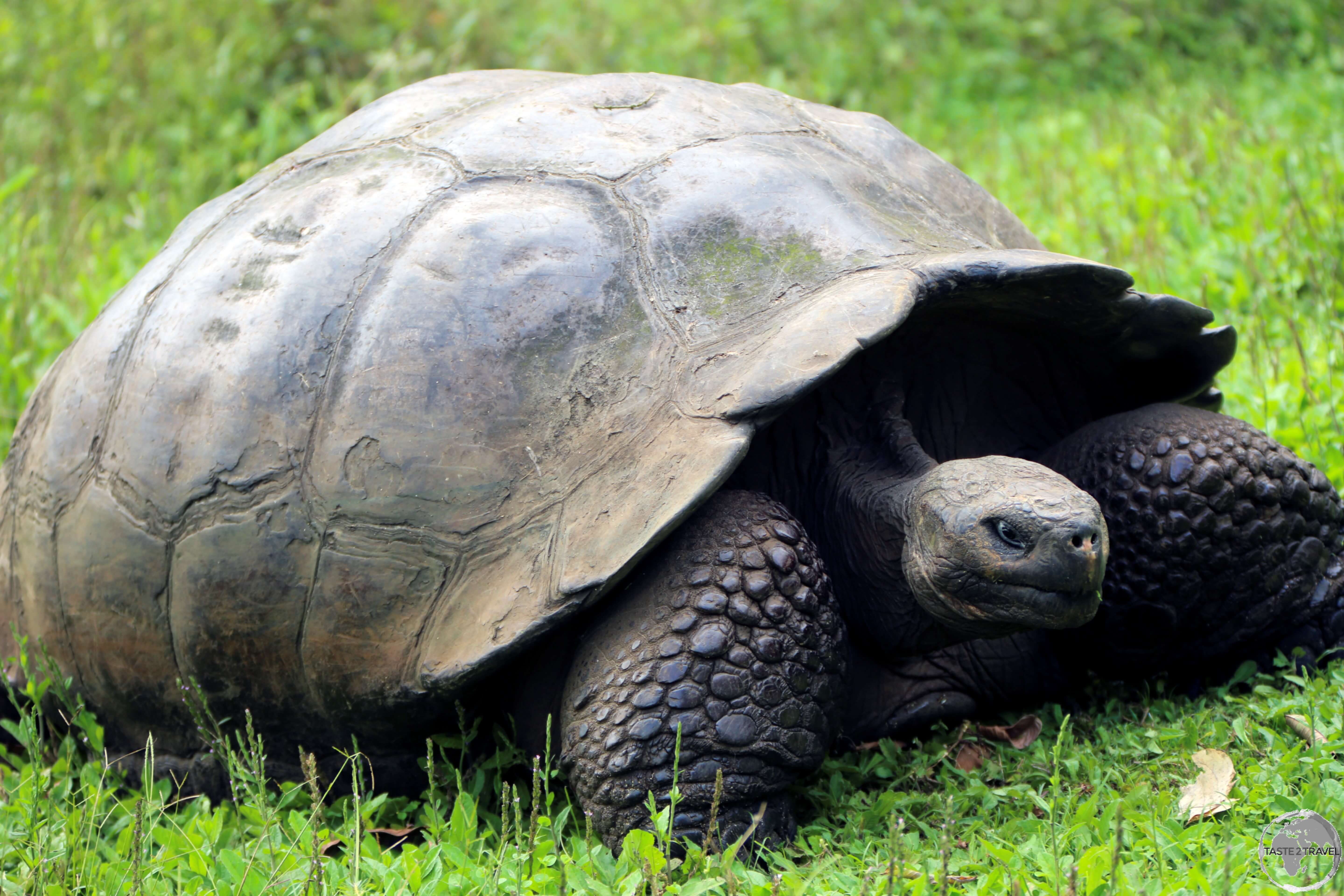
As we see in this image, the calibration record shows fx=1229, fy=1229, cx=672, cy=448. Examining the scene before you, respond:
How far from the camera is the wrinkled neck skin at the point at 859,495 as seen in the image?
104 inches

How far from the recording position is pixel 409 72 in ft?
24.4

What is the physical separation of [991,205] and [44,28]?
21.5 feet

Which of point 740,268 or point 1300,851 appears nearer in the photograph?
point 1300,851

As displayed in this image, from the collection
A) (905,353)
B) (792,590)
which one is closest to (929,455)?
(905,353)

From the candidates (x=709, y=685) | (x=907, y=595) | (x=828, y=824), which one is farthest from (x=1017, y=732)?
(x=709, y=685)

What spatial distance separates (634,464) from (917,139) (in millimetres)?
6033

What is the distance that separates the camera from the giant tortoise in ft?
7.58

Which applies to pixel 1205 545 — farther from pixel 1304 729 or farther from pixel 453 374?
pixel 453 374

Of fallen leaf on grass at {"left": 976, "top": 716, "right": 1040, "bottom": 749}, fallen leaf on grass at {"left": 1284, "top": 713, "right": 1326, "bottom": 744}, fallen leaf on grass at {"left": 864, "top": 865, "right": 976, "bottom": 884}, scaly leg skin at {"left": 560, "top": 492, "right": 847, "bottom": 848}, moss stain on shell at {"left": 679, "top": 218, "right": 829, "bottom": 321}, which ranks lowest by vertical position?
fallen leaf on grass at {"left": 976, "top": 716, "right": 1040, "bottom": 749}

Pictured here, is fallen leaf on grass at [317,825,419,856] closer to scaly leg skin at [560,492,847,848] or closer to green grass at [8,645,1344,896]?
green grass at [8,645,1344,896]

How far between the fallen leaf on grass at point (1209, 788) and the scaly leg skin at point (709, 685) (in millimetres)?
673

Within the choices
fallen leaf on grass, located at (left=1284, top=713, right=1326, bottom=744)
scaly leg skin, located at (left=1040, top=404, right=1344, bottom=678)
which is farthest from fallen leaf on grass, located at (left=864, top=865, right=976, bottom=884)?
scaly leg skin, located at (left=1040, top=404, right=1344, bottom=678)

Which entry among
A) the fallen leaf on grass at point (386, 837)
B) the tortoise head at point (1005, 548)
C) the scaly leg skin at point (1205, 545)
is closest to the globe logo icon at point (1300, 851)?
the tortoise head at point (1005, 548)

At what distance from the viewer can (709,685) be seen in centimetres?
230
